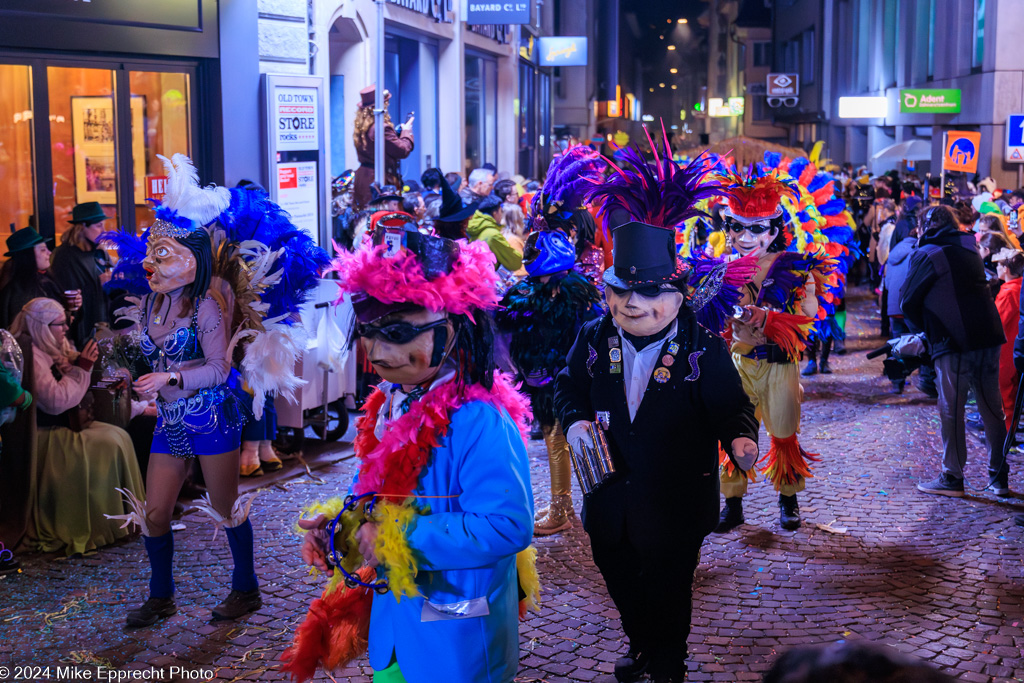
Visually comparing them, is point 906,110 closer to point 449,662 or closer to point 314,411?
point 314,411

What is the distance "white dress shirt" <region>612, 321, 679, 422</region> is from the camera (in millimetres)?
4129

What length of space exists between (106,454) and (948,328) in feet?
18.6

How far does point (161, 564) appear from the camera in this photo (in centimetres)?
508

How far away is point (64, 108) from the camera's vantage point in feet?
28.0

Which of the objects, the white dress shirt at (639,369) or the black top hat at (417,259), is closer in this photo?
the black top hat at (417,259)

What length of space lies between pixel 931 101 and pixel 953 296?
59.6 ft

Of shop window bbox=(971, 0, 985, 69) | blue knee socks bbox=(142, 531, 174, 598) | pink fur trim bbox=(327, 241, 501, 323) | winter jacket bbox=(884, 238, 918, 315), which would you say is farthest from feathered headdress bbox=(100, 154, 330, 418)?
shop window bbox=(971, 0, 985, 69)

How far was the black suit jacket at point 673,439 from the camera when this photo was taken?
408cm

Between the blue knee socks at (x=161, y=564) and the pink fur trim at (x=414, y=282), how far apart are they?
102 inches

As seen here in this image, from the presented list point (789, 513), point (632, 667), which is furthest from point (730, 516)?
point (632, 667)

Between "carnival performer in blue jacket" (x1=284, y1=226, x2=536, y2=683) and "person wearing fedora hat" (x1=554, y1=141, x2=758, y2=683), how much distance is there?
42.4 inches

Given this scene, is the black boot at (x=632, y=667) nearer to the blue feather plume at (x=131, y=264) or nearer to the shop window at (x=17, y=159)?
the blue feather plume at (x=131, y=264)

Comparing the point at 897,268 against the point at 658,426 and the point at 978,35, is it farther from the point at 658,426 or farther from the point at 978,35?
the point at 978,35

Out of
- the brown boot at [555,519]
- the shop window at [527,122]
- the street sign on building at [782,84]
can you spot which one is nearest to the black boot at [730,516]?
the brown boot at [555,519]
